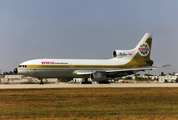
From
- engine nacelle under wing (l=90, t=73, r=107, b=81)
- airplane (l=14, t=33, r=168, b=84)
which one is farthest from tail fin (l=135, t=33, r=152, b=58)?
engine nacelle under wing (l=90, t=73, r=107, b=81)

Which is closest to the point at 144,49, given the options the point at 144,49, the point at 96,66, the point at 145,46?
the point at 144,49

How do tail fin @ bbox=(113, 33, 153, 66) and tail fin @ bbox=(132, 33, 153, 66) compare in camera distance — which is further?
tail fin @ bbox=(132, 33, 153, 66)

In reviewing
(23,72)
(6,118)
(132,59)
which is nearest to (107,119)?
(6,118)

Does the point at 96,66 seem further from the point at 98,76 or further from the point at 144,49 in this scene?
the point at 144,49

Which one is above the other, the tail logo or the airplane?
the tail logo

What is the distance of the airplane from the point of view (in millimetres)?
46188

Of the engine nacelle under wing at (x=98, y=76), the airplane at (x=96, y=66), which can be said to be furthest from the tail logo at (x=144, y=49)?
the engine nacelle under wing at (x=98, y=76)

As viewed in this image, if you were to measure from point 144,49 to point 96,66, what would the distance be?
1334 cm

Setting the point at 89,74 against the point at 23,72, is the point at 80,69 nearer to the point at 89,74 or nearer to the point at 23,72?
the point at 89,74

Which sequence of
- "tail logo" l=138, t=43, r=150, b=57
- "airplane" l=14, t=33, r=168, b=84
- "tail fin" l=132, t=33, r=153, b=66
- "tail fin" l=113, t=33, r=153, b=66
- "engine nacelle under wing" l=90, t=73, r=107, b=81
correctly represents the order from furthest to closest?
1. "tail logo" l=138, t=43, r=150, b=57
2. "tail fin" l=132, t=33, r=153, b=66
3. "tail fin" l=113, t=33, r=153, b=66
4. "engine nacelle under wing" l=90, t=73, r=107, b=81
5. "airplane" l=14, t=33, r=168, b=84

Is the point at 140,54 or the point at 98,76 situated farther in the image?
the point at 140,54

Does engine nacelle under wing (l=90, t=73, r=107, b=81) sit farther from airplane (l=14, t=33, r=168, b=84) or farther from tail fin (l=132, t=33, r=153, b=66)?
tail fin (l=132, t=33, r=153, b=66)

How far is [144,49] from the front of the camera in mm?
57875

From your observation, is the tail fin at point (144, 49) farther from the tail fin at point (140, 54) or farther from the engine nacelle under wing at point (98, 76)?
the engine nacelle under wing at point (98, 76)
